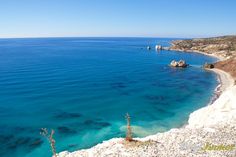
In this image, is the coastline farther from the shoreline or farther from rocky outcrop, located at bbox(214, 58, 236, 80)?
rocky outcrop, located at bbox(214, 58, 236, 80)

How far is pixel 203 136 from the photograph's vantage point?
31.6m

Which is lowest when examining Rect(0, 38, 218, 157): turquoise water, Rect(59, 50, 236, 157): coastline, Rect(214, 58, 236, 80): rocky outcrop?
Rect(0, 38, 218, 157): turquoise water

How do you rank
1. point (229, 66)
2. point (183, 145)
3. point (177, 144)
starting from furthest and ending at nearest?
1. point (229, 66)
2. point (177, 144)
3. point (183, 145)

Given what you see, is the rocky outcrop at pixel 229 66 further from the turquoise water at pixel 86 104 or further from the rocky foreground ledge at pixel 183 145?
the rocky foreground ledge at pixel 183 145

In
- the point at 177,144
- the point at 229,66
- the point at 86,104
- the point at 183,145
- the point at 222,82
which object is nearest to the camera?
the point at 183,145

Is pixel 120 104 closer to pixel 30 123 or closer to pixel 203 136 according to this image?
pixel 30 123

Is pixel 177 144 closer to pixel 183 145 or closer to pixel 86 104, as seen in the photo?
pixel 183 145

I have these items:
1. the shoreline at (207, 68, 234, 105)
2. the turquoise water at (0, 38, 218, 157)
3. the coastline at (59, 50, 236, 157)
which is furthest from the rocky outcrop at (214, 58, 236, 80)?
the coastline at (59, 50, 236, 157)

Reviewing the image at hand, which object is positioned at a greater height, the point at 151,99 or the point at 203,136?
the point at 203,136

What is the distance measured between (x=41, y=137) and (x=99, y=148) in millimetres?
18210

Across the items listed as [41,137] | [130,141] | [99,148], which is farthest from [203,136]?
[41,137]

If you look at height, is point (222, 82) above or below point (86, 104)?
above

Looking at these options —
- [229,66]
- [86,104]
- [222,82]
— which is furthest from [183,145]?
[229,66]

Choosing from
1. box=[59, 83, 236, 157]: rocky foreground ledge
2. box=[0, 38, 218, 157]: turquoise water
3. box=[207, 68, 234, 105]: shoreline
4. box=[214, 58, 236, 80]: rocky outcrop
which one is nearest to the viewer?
box=[59, 83, 236, 157]: rocky foreground ledge
